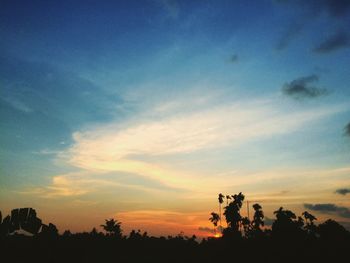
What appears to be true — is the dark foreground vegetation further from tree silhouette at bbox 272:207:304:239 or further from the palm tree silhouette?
the palm tree silhouette

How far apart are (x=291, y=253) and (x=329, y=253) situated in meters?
2.43

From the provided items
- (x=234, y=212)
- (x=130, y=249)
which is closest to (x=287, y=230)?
(x=130, y=249)

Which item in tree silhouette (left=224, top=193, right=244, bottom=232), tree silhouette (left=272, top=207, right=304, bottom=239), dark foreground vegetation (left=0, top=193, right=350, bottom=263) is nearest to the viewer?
dark foreground vegetation (left=0, top=193, right=350, bottom=263)

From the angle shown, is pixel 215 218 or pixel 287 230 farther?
pixel 215 218

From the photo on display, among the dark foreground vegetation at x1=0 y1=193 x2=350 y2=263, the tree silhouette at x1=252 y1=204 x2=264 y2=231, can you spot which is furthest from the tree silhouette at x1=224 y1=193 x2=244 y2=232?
the dark foreground vegetation at x1=0 y1=193 x2=350 y2=263

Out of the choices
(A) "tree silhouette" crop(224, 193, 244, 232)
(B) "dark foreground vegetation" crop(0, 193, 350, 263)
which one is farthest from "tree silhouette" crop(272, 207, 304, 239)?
(A) "tree silhouette" crop(224, 193, 244, 232)

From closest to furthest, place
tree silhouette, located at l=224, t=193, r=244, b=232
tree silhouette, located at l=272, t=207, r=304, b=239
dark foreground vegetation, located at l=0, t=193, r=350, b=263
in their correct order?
dark foreground vegetation, located at l=0, t=193, r=350, b=263 < tree silhouette, located at l=272, t=207, r=304, b=239 < tree silhouette, located at l=224, t=193, r=244, b=232

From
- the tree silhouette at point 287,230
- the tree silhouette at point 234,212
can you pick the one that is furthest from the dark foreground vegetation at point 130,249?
the tree silhouette at point 234,212

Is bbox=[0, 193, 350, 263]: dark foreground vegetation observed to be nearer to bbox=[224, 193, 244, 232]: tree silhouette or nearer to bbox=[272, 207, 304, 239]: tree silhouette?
bbox=[272, 207, 304, 239]: tree silhouette

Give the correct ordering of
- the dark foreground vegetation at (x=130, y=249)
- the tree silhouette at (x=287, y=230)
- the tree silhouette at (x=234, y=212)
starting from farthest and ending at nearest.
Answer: the tree silhouette at (x=234, y=212) < the tree silhouette at (x=287, y=230) < the dark foreground vegetation at (x=130, y=249)

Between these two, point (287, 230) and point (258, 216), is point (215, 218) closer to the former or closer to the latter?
point (258, 216)

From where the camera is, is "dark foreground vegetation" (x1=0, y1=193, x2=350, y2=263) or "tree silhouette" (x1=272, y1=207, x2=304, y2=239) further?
"tree silhouette" (x1=272, y1=207, x2=304, y2=239)

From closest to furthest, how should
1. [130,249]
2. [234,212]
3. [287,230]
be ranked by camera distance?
1. [130,249]
2. [287,230]
3. [234,212]

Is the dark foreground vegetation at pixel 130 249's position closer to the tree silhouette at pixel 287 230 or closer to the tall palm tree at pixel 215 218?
the tree silhouette at pixel 287 230
